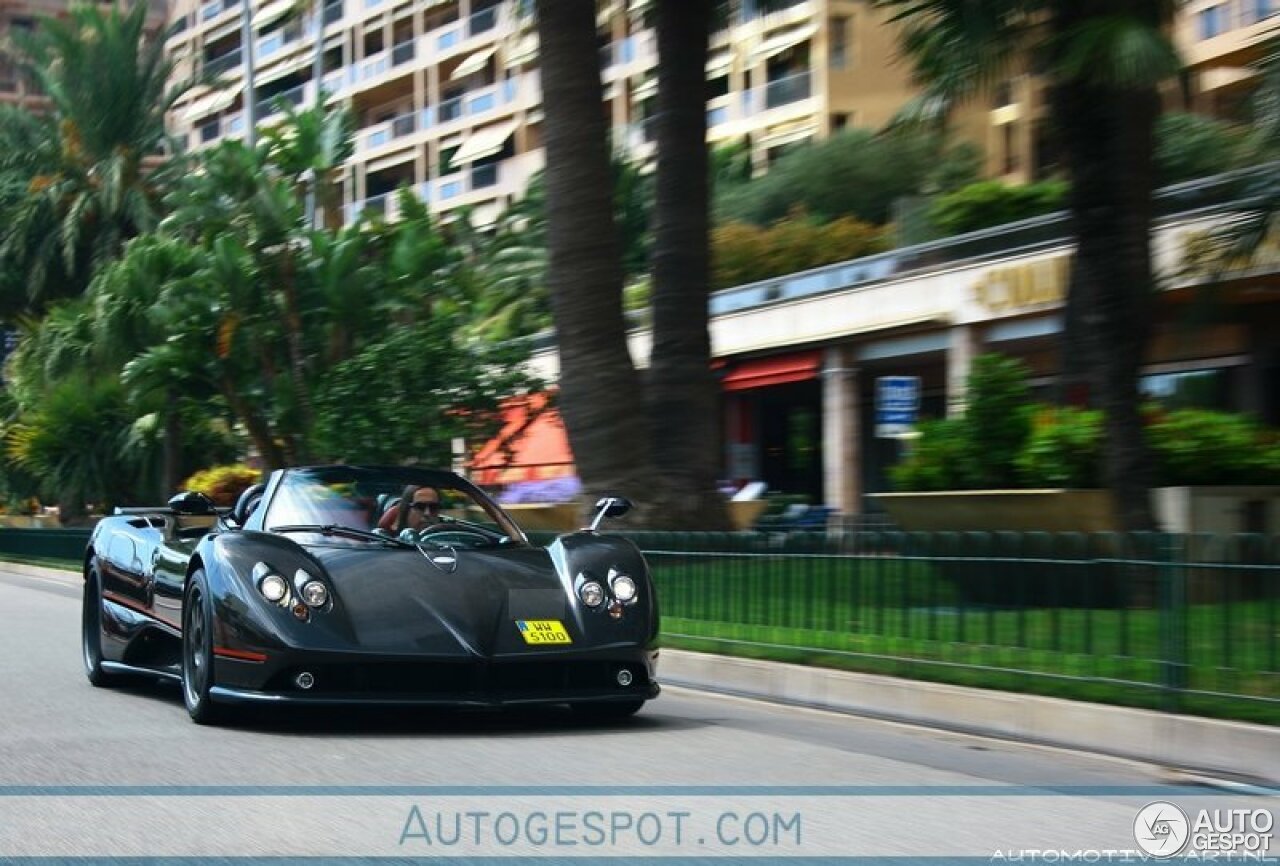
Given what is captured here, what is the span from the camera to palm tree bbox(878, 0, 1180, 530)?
40.2 feet

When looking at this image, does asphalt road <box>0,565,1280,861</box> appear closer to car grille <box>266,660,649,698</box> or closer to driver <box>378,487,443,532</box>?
car grille <box>266,660,649,698</box>

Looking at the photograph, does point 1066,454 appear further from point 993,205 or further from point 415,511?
point 993,205

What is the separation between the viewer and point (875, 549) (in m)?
10.9

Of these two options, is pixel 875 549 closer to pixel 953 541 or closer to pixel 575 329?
pixel 953 541

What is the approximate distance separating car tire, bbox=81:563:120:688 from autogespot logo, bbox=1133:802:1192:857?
21.6ft

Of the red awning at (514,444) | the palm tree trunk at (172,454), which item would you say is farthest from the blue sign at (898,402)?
the palm tree trunk at (172,454)

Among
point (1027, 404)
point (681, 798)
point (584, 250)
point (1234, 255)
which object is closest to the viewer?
point (681, 798)

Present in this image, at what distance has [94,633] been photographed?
10.9 meters

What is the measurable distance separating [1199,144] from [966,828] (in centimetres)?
2914

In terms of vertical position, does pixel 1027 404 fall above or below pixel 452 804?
above

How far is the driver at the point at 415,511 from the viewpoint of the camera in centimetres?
919

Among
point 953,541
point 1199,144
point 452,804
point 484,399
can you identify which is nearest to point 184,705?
point 452,804

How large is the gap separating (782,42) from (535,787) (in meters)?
41.9

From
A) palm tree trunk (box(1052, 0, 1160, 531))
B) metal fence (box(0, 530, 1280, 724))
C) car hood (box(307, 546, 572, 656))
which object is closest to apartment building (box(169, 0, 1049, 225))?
palm tree trunk (box(1052, 0, 1160, 531))
